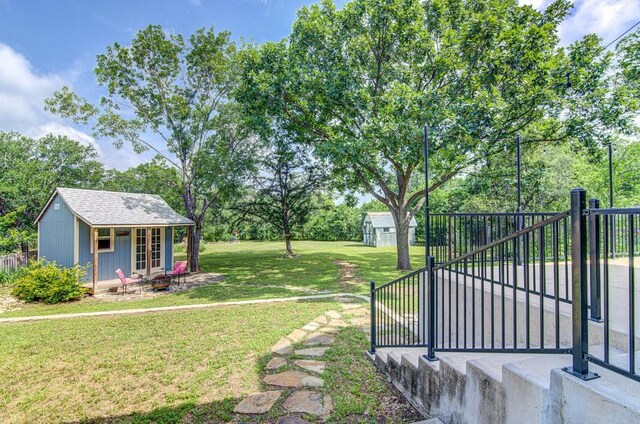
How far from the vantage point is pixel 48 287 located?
8719 mm

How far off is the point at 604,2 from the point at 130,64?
50.1ft

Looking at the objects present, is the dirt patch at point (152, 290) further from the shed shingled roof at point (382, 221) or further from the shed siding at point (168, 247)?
the shed shingled roof at point (382, 221)

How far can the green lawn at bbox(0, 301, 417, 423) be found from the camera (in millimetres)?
3283

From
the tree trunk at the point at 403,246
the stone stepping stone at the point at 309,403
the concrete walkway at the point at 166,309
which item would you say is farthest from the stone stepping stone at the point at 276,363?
the tree trunk at the point at 403,246

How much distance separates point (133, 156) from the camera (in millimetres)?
14430

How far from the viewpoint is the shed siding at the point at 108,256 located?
10.7 m

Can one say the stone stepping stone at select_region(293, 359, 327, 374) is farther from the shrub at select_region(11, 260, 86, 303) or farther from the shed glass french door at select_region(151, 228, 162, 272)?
the shed glass french door at select_region(151, 228, 162, 272)

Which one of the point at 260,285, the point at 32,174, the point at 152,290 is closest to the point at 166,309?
the point at 152,290

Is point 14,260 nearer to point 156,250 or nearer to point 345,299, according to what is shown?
point 156,250

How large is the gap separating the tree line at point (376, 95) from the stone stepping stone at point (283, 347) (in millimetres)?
6429

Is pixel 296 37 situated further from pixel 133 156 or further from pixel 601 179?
pixel 601 179

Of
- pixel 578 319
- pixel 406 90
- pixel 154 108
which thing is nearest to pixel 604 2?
pixel 406 90

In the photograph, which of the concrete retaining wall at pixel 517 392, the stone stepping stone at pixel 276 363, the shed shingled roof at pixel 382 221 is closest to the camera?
the concrete retaining wall at pixel 517 392

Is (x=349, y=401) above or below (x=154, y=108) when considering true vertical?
below
